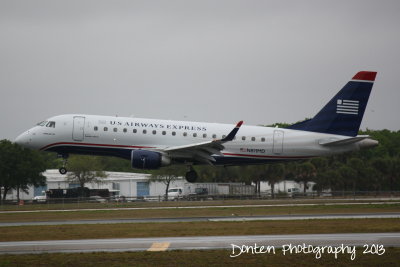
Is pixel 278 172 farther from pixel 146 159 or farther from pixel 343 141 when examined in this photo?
pixel 146 159

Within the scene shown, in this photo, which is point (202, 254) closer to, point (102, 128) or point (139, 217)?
point (139, 217)

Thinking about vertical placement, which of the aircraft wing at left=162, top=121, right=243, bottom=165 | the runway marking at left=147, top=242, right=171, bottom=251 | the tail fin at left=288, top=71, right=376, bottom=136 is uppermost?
the tail fin at left=288, top=71, right=376, bottom=136

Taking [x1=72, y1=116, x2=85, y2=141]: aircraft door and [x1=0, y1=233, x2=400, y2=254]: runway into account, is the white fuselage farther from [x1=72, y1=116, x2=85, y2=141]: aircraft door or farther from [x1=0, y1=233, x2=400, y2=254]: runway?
[x1=0, y1=233, x2=400, y2=254]: runway

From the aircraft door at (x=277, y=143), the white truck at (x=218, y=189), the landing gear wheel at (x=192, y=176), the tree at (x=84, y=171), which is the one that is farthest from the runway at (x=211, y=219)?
the tree at (x=84, y=171)

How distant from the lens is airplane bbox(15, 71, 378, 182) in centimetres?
4534

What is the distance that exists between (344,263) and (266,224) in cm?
1128

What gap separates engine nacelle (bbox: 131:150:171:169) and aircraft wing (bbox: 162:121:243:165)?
79cm

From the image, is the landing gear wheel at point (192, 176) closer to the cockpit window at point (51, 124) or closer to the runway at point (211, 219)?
the runway at point (211, 219)

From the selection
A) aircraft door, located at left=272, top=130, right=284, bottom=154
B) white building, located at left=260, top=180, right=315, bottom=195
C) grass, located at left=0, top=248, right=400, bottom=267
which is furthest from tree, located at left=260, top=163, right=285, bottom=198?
grass, located at left=0, top=248, right=400, bottom=267

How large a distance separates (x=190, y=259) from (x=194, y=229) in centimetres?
874

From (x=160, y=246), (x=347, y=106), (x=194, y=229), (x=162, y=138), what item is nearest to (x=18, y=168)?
(x=162, y=138)

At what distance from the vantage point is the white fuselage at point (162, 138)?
45.4 meters

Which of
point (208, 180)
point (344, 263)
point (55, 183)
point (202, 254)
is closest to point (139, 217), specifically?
point (202, 254)

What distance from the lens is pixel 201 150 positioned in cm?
4603
